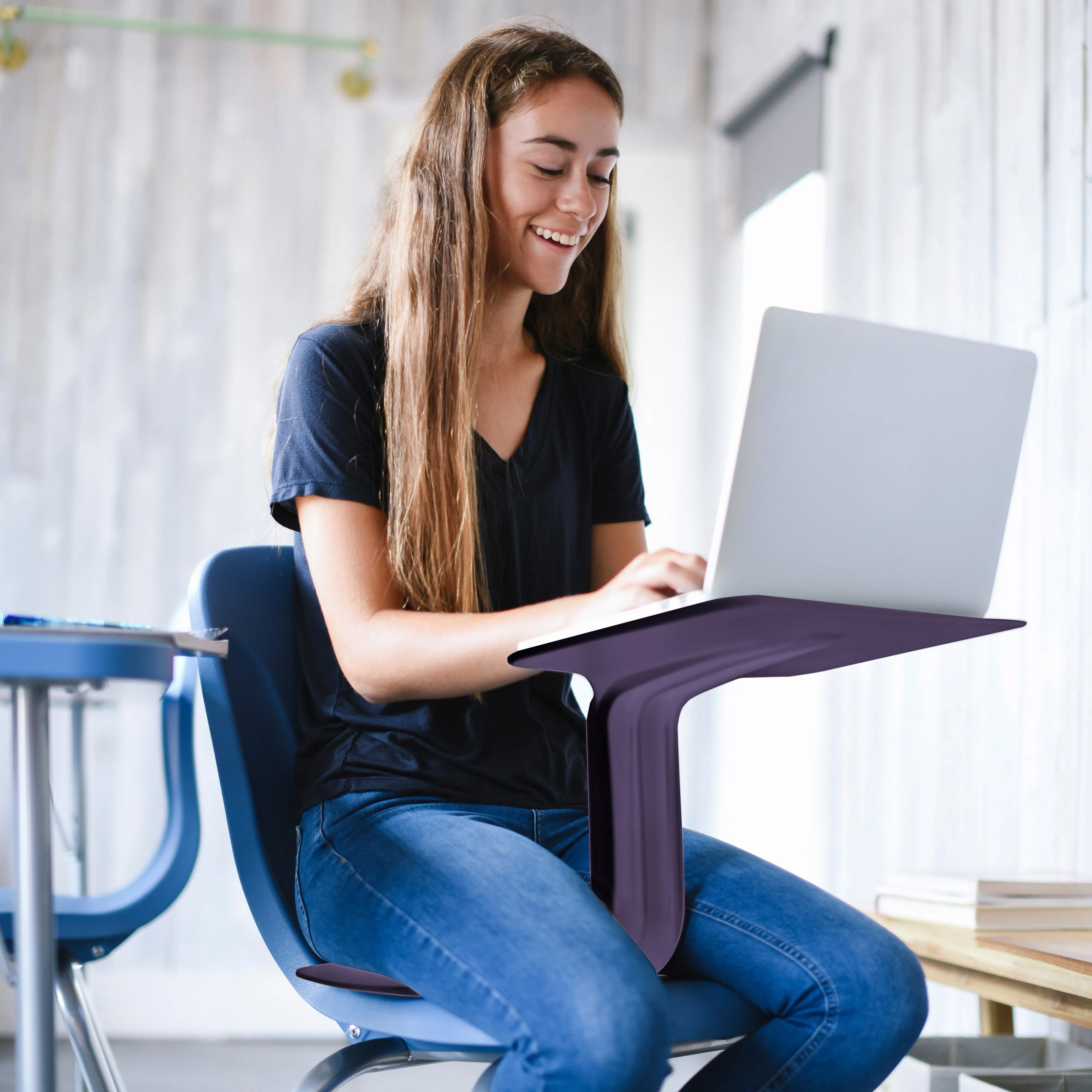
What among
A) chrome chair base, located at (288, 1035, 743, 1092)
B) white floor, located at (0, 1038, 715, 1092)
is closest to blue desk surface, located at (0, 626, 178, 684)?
chrome chair base, located at (288, 1035, 743, 1092)

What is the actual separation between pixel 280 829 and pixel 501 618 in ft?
0.93

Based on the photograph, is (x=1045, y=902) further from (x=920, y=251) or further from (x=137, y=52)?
(x=137, y=52)

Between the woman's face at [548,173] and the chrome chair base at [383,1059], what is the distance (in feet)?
2.19

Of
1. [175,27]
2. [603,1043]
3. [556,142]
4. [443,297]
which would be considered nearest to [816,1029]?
[603,1043]

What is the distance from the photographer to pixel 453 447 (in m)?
1.00

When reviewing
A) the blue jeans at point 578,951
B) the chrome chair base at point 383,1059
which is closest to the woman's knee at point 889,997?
the blue jeans at point 578,951

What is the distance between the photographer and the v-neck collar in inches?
42.4

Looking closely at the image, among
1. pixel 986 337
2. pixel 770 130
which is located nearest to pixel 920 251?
pixel 986 337

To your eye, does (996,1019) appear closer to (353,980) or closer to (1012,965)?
(1012,965)

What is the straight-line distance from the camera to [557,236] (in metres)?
1.11

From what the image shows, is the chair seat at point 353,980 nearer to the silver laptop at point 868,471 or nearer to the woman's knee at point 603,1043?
the woman's knee at point 603,1043

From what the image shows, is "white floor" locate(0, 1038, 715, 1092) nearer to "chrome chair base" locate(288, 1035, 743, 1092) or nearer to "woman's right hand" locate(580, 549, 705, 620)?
"chrome chair base" locate(288, 1035, 743, 1092)

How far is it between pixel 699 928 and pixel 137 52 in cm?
247

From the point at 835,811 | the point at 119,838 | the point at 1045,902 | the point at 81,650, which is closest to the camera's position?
the point at 81,650
